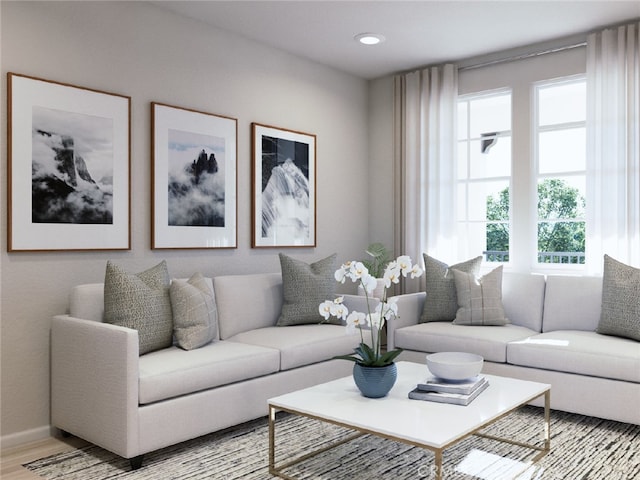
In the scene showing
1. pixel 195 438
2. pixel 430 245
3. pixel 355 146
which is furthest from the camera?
pixel 355 146

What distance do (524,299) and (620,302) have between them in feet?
2.45

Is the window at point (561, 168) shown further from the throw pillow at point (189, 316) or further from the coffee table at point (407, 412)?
the throw pillow at point (189, 316)

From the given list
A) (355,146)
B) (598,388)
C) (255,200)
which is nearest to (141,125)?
(255,200)

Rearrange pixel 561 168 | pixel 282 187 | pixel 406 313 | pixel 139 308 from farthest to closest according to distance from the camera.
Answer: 1. pixel 282 187
2. pixel 561 168
3. pixel 406 313
4. pixel 139 308

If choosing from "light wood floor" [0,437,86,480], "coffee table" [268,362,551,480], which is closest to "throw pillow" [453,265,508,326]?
"coffee table" [268,362,551,480]

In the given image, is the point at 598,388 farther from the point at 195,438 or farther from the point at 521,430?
the point at 195,438

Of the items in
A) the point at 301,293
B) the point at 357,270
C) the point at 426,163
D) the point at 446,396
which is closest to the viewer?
the point at 446,396

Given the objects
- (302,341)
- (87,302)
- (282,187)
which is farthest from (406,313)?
(87,302)

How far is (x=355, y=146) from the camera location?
18.1ft

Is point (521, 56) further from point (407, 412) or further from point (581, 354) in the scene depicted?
point (407, 412)

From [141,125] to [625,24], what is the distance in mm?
3540

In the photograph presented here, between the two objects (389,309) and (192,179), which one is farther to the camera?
(192,179)

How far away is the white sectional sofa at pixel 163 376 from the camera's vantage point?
268 cm

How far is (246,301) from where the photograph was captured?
12.9 ft
